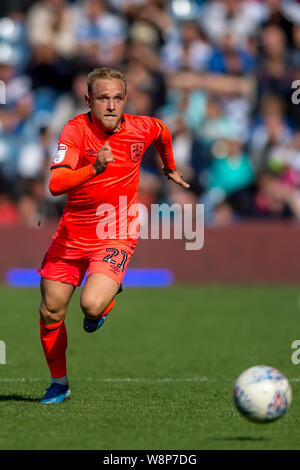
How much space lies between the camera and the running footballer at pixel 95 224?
662 centimetres

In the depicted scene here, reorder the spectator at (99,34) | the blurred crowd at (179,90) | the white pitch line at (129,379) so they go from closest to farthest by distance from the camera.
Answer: the white pitch line at (129,379) < the blurred crowd at (179,90) < the spectator at (99,34)

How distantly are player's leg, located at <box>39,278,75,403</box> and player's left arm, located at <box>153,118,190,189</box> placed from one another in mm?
1208

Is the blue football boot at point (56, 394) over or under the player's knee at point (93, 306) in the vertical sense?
under

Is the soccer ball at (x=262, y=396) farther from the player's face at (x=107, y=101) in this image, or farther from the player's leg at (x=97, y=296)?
the player's face at (x=107, y=101)

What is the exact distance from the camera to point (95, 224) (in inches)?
269

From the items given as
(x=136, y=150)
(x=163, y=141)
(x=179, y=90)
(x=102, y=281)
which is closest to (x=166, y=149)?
(x=163, y=141)

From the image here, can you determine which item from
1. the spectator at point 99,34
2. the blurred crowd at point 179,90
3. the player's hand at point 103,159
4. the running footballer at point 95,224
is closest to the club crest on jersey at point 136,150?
the running footballer at point 95,224

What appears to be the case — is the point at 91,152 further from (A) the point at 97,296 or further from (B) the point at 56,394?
(B) the point at 56,394

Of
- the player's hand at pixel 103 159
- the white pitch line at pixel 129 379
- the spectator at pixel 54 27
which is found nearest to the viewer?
the player's hand at pixel 103 159

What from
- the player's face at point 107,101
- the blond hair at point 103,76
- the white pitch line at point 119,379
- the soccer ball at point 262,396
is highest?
the blond hair at point 103,76

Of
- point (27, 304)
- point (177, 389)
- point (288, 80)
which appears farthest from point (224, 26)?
point (177, 389)

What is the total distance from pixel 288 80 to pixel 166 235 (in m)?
3.83

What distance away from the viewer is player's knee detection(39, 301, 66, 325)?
22.0 feet
